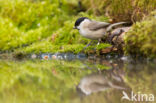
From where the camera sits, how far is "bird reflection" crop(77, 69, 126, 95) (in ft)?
9.45

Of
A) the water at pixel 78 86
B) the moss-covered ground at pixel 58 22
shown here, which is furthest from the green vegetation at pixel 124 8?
the water at pixel 78 86

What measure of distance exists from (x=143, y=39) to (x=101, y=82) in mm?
1424

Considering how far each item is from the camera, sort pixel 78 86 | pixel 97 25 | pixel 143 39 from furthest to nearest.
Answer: pixel 97 25, pixel 143 39, pixel 78 86

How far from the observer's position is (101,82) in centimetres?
313

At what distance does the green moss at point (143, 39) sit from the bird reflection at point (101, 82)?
689mm

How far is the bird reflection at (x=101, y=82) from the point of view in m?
2.88

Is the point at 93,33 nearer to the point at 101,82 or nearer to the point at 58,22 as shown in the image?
the point at 101,82

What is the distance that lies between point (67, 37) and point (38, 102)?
4.79 meters

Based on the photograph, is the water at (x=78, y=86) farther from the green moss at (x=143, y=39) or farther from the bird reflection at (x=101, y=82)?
the green moss at (x=143, y=39)

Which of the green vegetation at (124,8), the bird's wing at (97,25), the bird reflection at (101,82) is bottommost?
the bird reflection at (101,82)

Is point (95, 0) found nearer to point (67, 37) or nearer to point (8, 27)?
point (67, 37)

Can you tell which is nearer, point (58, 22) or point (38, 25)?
point (38, 25)

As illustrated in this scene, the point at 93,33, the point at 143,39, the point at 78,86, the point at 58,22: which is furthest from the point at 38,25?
the point at 78,86

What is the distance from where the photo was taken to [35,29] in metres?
8.34
